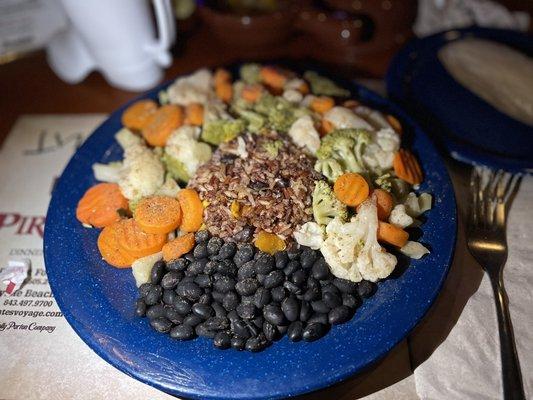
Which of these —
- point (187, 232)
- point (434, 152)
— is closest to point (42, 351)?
point (187, 232)

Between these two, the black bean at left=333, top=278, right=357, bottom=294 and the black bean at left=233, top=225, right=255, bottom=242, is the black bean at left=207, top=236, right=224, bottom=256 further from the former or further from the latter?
the black bean at left=333, top=278, right=357, bottom=294

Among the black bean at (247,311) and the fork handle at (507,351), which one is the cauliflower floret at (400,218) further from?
the black bean at (247,311)

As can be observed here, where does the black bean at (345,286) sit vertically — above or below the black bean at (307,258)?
below

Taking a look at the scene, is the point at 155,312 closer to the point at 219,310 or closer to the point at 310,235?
the point at 219,310

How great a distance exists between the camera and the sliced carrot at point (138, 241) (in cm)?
154

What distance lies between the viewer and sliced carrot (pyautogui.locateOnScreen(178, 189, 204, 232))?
5.18ft

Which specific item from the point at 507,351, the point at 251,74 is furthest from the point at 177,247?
the point at 507,351

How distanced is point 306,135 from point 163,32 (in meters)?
1.14

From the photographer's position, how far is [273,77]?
2061 mm

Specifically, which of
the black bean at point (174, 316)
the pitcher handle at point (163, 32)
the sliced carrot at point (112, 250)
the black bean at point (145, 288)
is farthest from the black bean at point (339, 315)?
the pitcher handle at point (163, 32)

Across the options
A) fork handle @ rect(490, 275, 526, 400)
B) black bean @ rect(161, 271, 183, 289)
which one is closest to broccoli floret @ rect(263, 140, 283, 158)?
black bean @ rect(161, 271, 183, 289)

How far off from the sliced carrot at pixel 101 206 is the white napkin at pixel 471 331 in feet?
3.69

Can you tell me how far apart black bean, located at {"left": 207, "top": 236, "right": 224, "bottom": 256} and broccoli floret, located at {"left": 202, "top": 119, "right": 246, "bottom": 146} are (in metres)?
0.45

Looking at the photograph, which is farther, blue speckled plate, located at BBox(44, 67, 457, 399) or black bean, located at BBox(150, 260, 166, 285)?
black bean, located at BBox(150, 260, 166, 285)
